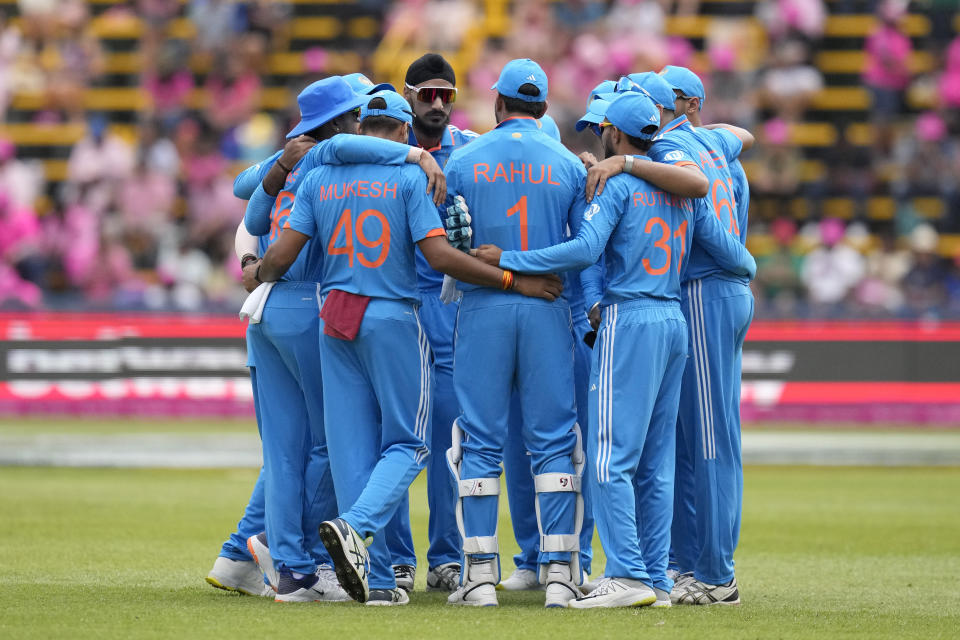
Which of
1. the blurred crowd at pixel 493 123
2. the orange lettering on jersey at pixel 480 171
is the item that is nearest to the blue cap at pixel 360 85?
the orange lettering on jersey at pixel 480 171

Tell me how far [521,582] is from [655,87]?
9.46 feet

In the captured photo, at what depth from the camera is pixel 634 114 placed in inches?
300

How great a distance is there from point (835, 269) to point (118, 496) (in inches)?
428

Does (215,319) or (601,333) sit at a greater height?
(601,333)

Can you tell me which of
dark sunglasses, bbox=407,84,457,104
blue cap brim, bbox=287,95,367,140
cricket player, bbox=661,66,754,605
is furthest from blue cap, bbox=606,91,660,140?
dark sunglasses, bbox=407,84,457,104

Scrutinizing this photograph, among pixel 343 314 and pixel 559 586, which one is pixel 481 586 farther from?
pixel 343 314

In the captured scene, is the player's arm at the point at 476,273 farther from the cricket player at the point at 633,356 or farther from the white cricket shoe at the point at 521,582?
the white cricket shoe at the point at 521,582

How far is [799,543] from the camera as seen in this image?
10.6m

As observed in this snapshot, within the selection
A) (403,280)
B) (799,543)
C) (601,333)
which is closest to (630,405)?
(601,333)

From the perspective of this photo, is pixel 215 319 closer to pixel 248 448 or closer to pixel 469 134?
pixel 248 448

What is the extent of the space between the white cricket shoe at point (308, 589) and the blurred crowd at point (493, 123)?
37.0 feet

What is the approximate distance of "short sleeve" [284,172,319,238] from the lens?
300 inches

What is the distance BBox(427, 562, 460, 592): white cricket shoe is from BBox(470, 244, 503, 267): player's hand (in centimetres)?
200

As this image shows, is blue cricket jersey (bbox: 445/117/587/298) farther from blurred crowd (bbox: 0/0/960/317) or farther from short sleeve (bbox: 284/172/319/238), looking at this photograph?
blurred crowd (bbox: 0/0/960/317)
